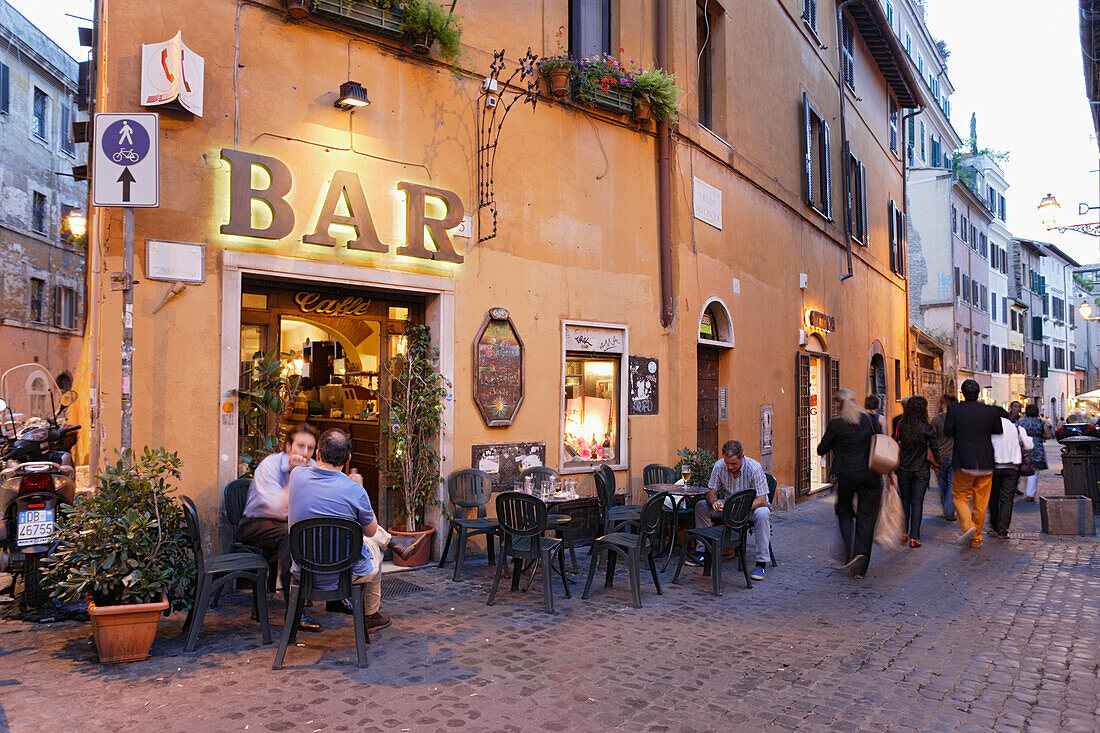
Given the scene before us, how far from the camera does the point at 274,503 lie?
5531 mm

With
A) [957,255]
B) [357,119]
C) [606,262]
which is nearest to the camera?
[357,119]

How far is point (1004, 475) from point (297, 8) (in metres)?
9.08

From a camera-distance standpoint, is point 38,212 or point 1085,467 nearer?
point 1085,467

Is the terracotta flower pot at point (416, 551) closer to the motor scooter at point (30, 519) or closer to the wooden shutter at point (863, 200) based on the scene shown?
the motor scooter at point (30, 519)

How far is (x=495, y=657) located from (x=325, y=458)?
167 cm

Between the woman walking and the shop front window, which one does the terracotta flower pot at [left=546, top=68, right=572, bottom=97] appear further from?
the woman walking

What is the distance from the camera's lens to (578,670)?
4578mm

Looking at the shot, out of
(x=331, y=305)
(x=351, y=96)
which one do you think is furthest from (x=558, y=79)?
(x=331, y=305)

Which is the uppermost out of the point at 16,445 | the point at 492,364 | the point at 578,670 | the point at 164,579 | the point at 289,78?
the point at 289,78

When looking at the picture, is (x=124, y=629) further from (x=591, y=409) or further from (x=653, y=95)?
(x=653, y=95)

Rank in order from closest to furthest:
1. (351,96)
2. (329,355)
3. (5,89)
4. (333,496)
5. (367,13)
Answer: (333,496), (351,96), (367,13), (329,355), (5,89)

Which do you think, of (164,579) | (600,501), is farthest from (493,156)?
(164,579)

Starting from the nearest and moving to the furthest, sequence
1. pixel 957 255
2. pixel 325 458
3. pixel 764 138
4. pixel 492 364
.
Result: 1. pixel 325 458
2. pixel 492 364
3. pixel 764 138
4. pixel 957 255

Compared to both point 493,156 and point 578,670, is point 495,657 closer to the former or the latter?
point 578,670
